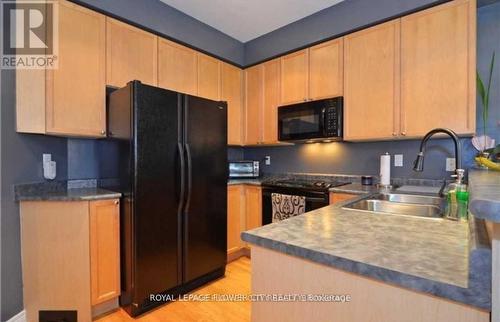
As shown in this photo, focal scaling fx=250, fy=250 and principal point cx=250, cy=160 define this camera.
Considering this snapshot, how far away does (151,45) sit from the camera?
244 centimetres

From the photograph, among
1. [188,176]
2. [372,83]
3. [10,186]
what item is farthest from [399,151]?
[10,186]

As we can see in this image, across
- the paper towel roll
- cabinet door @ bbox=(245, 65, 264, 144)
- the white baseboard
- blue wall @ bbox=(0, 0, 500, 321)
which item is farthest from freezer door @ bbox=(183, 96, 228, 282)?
the paper towel roll

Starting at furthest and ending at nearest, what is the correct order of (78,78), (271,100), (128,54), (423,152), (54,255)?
(271,100) → (128,54) → (78,78) → (54,255) → (423,152)

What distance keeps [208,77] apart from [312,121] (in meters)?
1.34

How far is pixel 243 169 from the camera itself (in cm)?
324

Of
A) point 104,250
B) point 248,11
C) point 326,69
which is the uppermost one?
point 248,11

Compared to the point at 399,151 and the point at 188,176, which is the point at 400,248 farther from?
the point at 399,151

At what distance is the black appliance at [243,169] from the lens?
3.18 metres

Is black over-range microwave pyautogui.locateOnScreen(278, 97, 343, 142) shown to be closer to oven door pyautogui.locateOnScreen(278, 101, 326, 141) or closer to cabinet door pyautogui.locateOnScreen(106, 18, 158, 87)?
oven door pyautogui.locateOnScreen(278, 101, 326, 141)

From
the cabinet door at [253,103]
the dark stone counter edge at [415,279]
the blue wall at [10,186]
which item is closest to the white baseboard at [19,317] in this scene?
the blue wall at [10,186]

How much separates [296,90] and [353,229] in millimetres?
2265

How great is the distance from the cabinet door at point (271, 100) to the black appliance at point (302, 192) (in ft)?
2.24

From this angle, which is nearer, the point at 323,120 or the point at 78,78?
the point at 78,78

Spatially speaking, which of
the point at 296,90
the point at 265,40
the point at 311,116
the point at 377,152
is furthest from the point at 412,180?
the point at 265,40
